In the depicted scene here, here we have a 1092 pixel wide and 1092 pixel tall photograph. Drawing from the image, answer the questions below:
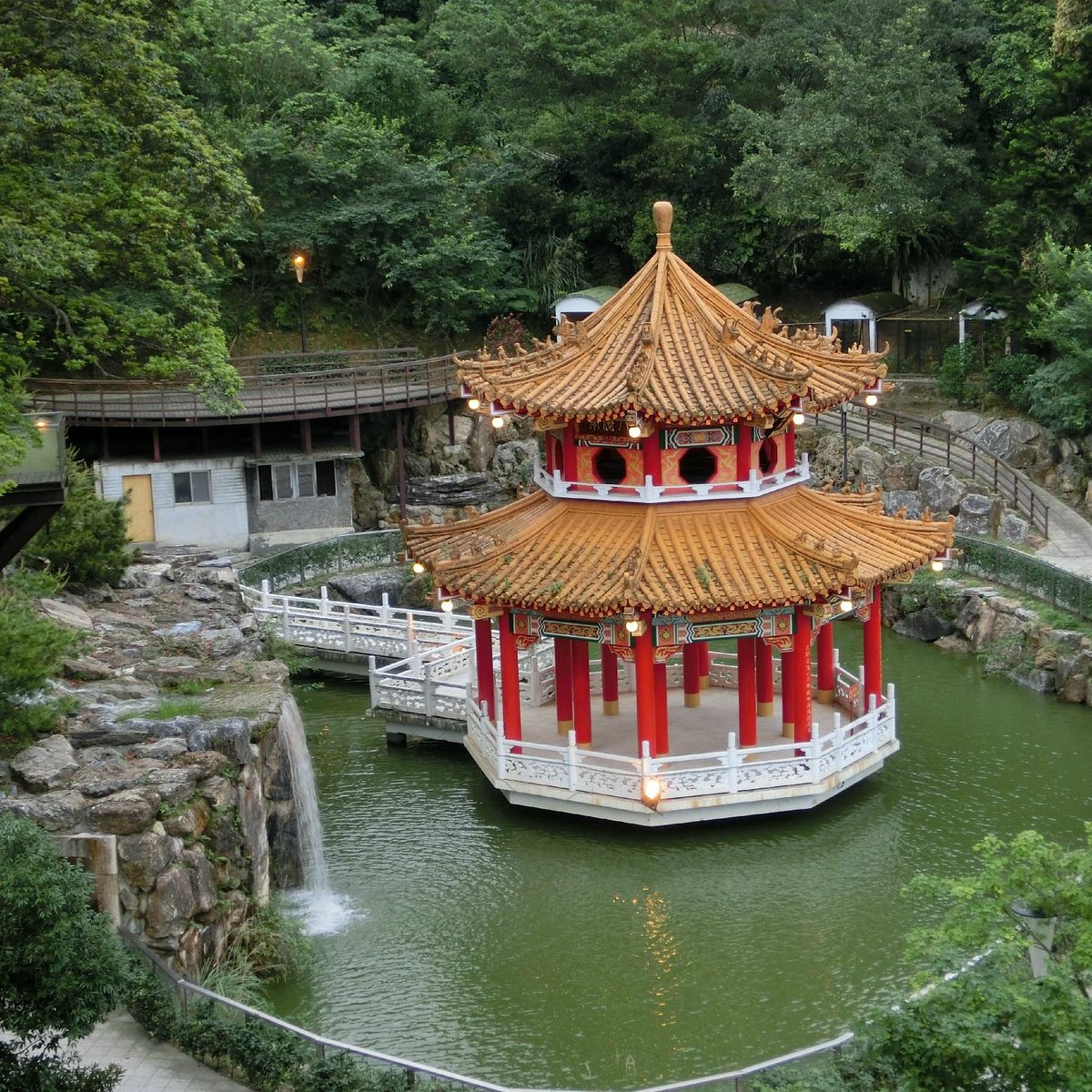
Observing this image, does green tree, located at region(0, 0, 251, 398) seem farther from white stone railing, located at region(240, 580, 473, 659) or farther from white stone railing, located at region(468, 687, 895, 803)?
white stone railing, located at region(468, 687, 895, 803)

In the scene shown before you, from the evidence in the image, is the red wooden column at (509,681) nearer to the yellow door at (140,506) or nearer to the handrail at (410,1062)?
the handrail at (410,1062)

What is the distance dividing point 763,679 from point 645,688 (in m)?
3.41

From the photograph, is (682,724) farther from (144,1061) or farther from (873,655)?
(144,1061)

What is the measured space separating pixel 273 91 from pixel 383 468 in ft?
45.2

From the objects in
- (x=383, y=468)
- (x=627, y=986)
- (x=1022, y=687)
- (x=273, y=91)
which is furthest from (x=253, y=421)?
(x=627, y=986)

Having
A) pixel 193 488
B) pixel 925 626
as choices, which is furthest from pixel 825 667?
pixel 193 488

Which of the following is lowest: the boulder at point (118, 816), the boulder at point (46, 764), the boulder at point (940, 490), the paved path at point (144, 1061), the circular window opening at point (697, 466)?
the paved path at point (144, 1061)

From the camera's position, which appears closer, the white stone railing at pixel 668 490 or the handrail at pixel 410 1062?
the handrail at pixel 410 1062

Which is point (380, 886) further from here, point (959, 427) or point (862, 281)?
point (862, 281)

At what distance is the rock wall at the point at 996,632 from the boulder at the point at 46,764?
58.9 feet

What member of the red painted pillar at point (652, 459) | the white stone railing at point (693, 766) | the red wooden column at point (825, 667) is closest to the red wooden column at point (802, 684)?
the white stone railing at point (693, 766)

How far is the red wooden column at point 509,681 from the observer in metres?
22.7

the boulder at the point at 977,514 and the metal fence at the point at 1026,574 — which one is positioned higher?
the boulder at the point at 977,514

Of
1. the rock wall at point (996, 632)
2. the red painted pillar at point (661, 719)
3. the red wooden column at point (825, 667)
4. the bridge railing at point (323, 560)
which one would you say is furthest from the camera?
the bridge railing at point (323, 560)
